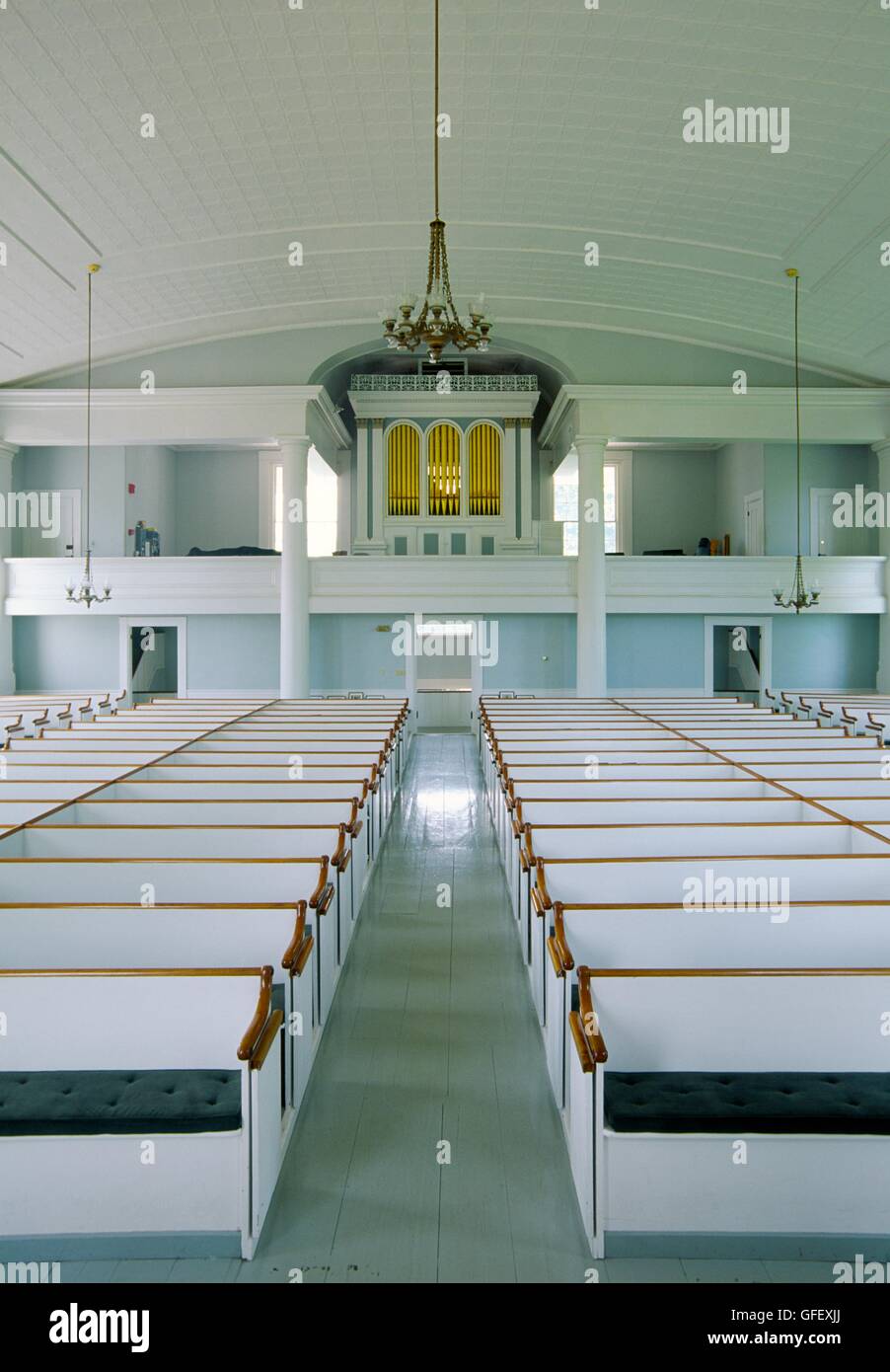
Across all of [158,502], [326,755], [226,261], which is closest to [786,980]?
[326,755]

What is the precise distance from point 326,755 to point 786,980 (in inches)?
198

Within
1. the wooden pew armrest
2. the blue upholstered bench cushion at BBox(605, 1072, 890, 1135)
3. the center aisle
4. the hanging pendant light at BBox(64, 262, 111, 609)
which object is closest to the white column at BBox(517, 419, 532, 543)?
the hanging pendant light at BBox(64, 262, 111, 609)

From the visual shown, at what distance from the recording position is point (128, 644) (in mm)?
14727

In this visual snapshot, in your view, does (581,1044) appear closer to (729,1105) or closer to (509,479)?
(729,1105)

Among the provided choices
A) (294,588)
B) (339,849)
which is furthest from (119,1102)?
(294,588)

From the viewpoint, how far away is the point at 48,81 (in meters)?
7.38

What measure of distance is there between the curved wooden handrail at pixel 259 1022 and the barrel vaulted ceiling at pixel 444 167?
7.11m

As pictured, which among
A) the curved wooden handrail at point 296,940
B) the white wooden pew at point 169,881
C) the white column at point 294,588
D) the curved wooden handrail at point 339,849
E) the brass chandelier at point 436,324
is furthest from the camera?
the white column at point 294,588

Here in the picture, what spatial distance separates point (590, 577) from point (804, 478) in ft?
13.1

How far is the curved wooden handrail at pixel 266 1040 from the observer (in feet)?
7.97

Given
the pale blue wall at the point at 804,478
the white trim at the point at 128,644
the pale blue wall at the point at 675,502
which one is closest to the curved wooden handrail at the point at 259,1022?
the white trim at the point at 128,644

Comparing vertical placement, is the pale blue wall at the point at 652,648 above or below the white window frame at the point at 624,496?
below

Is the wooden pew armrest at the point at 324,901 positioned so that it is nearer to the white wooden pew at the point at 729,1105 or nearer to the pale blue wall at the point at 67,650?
the white wooden pew at the point at 729,1105
